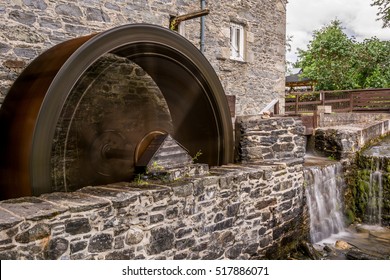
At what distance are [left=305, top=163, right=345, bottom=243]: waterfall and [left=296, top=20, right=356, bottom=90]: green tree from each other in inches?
561

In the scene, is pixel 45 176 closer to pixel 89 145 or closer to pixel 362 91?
pixel 89 145

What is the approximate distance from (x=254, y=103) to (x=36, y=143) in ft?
20.7

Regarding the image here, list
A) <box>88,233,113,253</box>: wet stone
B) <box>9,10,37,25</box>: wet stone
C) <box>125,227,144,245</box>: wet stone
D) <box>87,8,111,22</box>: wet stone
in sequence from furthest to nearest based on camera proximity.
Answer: <box>87,8,111,22</box>: wet stone < <box>9,10,37,25</box>: wet stone < <box>125,227,144,245</box>: wet stone < <box>88,233,113,253</box>: wet stone

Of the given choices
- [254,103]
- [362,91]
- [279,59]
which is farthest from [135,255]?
[362,91]

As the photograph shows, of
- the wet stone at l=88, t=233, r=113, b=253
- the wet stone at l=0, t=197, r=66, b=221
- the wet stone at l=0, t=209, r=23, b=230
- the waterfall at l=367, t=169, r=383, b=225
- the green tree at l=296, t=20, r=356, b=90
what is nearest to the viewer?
the wet stone at l=0, t=209, r=23, b=230

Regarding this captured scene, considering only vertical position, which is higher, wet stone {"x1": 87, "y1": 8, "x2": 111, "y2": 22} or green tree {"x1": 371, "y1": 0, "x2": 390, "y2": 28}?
green tree {"x1": 371, "y1": 0, "x2": 390, "y2": 28}

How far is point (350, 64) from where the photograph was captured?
20.6m

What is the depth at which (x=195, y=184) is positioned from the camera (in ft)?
12.5

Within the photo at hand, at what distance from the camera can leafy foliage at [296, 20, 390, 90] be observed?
19625mm

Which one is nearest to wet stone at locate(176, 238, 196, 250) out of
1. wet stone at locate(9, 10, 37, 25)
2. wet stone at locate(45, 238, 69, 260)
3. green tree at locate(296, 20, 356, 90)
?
wet stone at locate(45, 238, 69, 260)

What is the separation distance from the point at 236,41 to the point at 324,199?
4134mm

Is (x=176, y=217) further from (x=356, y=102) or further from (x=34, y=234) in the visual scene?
(x=356, y=102)

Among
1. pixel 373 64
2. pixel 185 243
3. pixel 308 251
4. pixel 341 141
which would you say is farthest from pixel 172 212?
pixel 373 64

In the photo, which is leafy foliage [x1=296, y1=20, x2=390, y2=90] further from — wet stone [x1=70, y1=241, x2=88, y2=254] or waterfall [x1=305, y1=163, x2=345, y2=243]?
wet stone [x1=70, y1=241, x2=88, y2=254]
